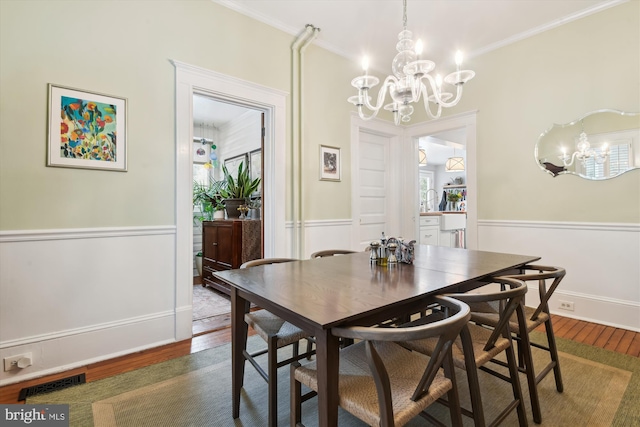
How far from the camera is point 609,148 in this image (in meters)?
2.85

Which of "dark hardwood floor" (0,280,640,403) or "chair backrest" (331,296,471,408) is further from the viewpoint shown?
"dark hardwood floor" (0,280,640,403)

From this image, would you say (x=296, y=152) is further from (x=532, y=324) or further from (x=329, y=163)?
(x=532, y=324)

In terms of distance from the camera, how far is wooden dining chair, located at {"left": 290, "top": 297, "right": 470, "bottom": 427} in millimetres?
918

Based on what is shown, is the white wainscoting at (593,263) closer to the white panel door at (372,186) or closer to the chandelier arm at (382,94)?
the white panel door at (372,186)

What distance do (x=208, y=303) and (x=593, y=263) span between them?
12.8 ft

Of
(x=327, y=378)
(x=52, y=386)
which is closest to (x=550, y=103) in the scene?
(x=327, y=378)

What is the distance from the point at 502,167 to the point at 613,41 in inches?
53.7

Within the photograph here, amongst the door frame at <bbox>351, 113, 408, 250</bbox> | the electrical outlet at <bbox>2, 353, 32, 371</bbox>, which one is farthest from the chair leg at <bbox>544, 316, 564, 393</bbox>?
the electrical outlet at <bbox>2, 353, 32, 371</bbox>

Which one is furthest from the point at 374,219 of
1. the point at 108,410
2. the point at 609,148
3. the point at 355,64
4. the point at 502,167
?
the point at 108,410

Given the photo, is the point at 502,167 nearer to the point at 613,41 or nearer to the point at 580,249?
the point at 580,249

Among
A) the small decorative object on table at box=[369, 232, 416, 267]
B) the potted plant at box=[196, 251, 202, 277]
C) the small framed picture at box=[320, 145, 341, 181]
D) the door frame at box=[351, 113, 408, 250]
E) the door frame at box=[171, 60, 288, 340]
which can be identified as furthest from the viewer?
the potted plant at box=[196, 251, 202, 277]

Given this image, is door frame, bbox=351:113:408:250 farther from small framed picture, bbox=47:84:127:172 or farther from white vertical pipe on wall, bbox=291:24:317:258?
small framed picture, bbox=47:84:127:172

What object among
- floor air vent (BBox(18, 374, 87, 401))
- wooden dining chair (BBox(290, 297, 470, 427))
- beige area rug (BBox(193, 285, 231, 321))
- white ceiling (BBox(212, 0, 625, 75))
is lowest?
floor air vent (BBox(18, 374, 87, 401))

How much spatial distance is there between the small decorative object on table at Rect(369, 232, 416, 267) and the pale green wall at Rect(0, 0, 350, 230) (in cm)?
169
